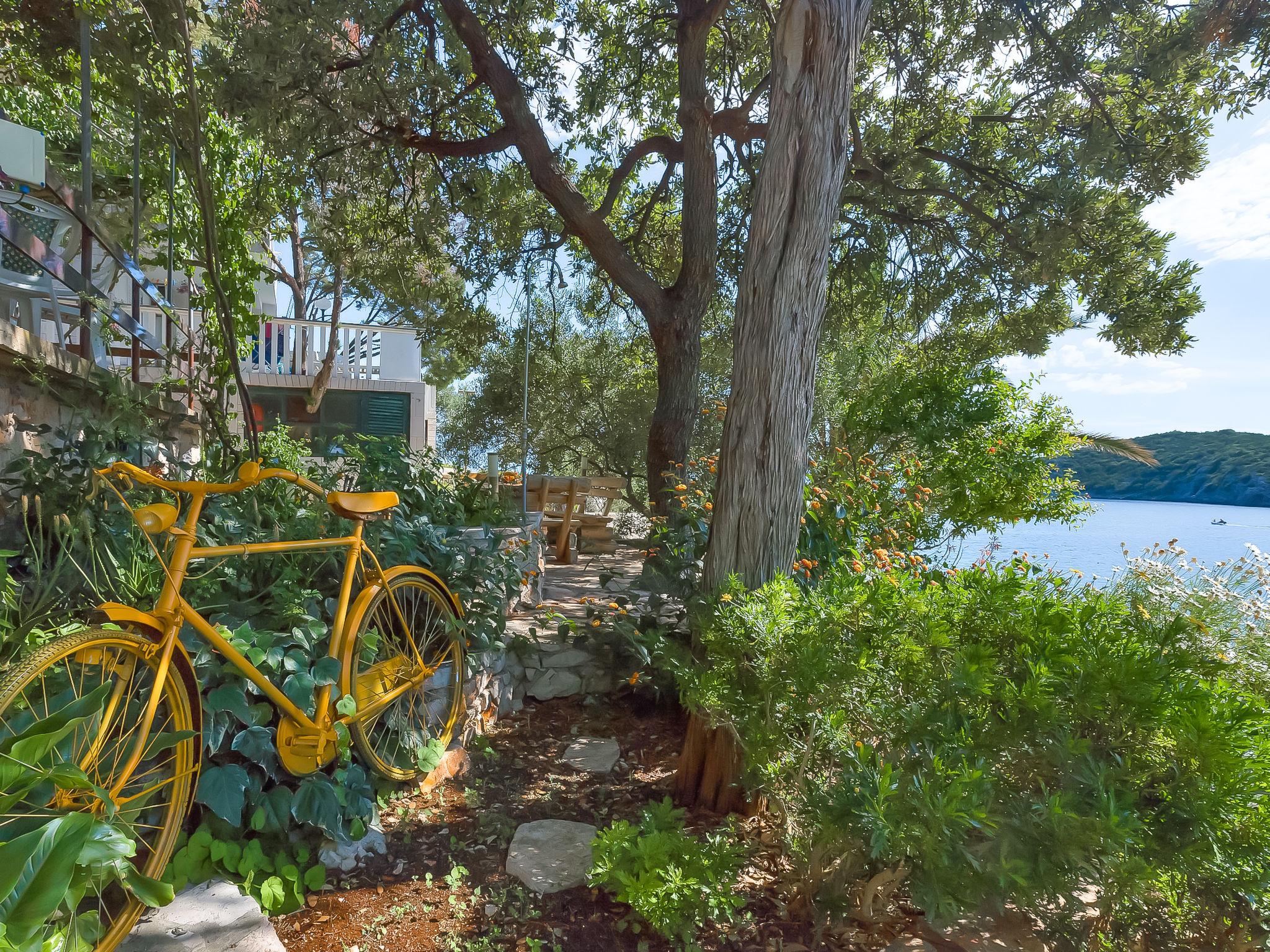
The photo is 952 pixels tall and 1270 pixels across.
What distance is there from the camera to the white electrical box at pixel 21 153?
254 centimetres

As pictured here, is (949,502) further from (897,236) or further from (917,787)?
(917,787)

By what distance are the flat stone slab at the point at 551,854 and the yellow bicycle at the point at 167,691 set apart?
0.51 metres

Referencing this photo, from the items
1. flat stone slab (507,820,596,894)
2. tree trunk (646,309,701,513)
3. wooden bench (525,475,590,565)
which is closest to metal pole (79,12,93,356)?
flat stone slab (507,820,596,894)

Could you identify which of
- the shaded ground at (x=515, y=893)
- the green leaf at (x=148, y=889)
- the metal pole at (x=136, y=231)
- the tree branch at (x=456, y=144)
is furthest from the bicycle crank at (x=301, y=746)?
the tree branch at (x=456, y=144)

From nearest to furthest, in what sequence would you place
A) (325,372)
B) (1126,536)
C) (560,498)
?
1. (1126,536)
2. (560,498)
3. (325,372)

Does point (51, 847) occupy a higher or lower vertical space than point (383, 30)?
lower

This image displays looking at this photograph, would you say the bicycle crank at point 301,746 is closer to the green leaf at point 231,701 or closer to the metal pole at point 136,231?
the green leaf at point 231,701

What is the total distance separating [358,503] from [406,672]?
2.33 ft

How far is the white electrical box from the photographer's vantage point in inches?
100.0

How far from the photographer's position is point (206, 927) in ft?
5.60

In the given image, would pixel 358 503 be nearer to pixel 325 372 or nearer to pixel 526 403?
pixel 526 403

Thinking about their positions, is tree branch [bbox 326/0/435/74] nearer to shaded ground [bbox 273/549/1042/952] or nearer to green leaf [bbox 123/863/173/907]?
shaded ground [bbox 273/549/1042/952]

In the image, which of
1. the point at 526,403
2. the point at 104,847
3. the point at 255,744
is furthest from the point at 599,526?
the point at 104,847

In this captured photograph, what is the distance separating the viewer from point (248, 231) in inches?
239
